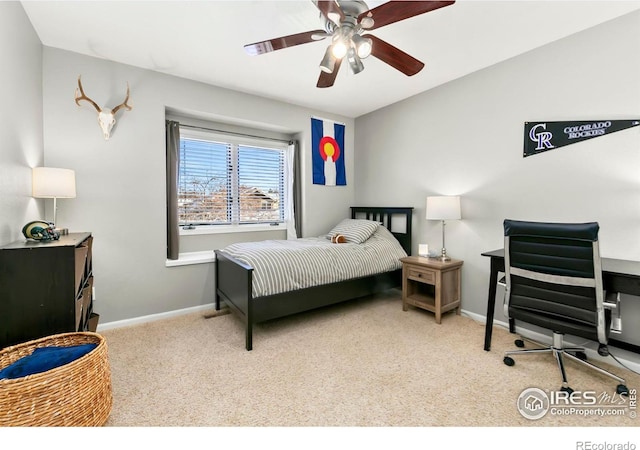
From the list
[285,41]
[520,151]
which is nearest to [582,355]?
[520,151]

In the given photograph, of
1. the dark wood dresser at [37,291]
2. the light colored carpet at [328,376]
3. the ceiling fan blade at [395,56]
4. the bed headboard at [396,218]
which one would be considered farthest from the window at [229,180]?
the ceiling fan blade at [395,56]

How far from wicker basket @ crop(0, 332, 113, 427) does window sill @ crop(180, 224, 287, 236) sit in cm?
199

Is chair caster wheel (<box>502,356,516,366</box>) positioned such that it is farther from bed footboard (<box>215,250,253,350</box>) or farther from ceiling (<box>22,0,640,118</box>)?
ceiling (<box>22,0,640,118</box>)

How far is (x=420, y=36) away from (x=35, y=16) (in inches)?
114

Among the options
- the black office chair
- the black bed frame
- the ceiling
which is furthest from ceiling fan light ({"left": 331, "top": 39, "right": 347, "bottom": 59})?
the black bed frame

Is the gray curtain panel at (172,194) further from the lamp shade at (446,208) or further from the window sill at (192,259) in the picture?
the lamp shade at (446,208)

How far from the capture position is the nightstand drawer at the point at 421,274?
9.71 ft

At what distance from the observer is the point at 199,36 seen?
7.79 ft

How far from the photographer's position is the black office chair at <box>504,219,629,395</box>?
1.72 meters

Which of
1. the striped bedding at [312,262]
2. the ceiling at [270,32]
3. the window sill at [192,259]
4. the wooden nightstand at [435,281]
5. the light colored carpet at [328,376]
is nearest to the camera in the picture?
the light colored carpet at [328,376]

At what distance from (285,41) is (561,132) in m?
2.34

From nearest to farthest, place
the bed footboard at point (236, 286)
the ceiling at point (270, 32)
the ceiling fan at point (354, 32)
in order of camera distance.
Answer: the ceiling fan at point (354, 32)
the ceiling at point (270, 32)
the bed footboard at point (236, 286)

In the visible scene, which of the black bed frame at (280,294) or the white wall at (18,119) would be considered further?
the black bed frame at (280,294)

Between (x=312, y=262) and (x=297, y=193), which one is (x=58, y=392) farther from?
(x=297, y=193)
